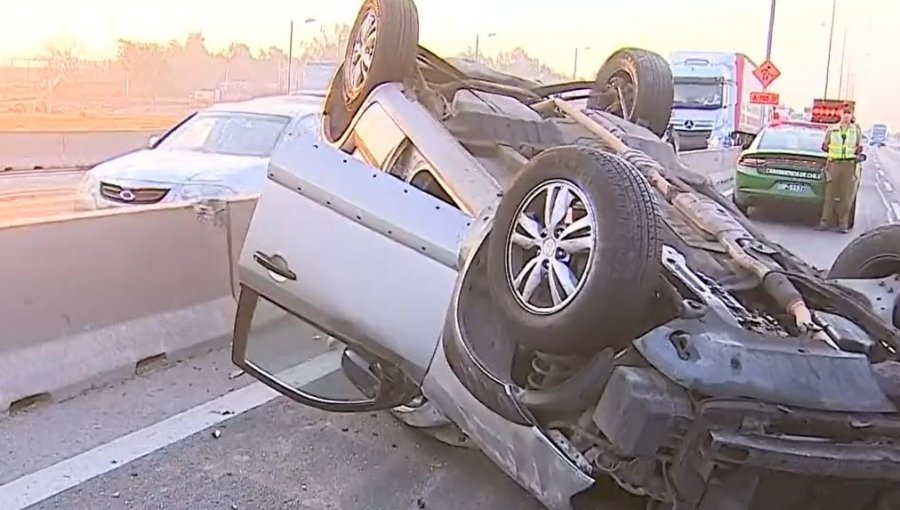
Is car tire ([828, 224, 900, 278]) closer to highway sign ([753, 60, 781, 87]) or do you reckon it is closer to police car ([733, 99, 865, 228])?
police car ([733, 99, 865, 228])

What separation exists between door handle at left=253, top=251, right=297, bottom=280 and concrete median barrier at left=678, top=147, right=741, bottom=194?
16351mm

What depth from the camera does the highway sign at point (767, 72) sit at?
31078mm

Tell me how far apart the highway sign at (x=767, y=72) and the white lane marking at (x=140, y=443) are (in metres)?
28.0

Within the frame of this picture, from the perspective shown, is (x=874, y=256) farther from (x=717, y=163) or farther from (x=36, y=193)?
(x=717, y=163)

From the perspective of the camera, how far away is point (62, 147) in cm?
2216

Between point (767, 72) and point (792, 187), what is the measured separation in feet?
53.7

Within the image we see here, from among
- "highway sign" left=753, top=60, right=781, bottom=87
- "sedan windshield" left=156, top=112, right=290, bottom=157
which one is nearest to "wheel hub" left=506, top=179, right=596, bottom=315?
"sedan windshield" left=156, top=112, right=290, bottom=157

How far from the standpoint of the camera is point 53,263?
207 inches

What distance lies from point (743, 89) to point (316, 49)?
767 inches

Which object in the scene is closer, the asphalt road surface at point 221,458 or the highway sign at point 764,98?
the asphalt road surface at point 221,458

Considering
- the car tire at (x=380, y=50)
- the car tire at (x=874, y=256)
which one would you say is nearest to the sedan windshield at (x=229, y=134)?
the car tire at (x=380, y=50)

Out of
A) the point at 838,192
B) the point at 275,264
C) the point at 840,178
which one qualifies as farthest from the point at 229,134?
the point at 838,192

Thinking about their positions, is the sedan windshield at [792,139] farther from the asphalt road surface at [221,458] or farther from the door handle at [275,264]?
the door handle at [275,264]

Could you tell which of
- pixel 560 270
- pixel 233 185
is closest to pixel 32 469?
pixel 560 270
